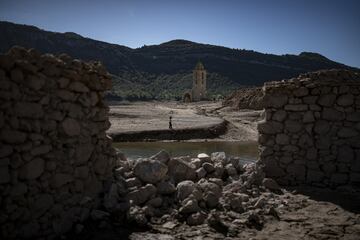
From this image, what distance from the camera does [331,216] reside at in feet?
19.7

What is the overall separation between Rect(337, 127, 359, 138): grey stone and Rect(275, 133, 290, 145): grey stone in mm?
970

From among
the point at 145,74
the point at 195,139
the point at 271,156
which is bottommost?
the point at 195,139

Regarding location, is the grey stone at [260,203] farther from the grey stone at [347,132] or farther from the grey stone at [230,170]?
the grey stone at [347,132]

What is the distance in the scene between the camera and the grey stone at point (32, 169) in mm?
4568

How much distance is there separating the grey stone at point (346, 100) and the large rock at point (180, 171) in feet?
10.6

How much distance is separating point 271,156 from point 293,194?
108 centimetres

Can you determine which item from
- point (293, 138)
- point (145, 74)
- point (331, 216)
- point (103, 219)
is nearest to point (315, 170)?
point (293, 138)

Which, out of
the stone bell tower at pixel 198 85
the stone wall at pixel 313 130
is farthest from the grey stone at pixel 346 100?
the stone bell tower at pixel 198 85

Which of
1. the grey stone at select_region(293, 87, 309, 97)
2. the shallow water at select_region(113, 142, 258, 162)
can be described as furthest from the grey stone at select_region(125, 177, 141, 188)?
the shallow water at select_region(113, 142, 258, 162)

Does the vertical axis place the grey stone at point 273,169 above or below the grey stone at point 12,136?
below

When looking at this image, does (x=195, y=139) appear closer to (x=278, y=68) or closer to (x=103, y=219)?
(x=103, y=219)

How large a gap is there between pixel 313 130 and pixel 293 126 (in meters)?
0.39

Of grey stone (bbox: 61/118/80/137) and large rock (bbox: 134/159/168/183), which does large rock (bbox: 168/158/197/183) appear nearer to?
large rock (bbox: 134/159/168/183)

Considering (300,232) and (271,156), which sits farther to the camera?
(271,156)
